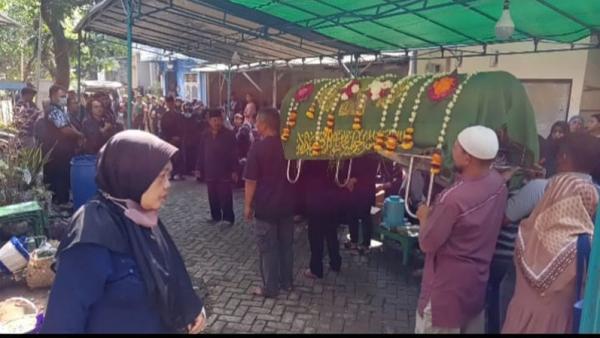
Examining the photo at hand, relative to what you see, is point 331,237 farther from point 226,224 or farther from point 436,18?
point 436,18

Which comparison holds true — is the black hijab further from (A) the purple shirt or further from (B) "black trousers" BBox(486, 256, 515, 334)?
(B) "black trousers" BBox(486, 256, 515, 334)

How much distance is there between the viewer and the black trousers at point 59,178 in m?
6.22

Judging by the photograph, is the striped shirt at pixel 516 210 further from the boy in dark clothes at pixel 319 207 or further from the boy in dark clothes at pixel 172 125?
the boy in dark clothes at pixel 172 125

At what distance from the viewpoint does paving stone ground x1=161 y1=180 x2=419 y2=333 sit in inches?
138

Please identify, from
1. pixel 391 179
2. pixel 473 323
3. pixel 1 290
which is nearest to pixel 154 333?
pixel 473 323

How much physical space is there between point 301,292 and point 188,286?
2374 mm

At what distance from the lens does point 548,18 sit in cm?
531

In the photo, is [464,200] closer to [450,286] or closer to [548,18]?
[450,286]

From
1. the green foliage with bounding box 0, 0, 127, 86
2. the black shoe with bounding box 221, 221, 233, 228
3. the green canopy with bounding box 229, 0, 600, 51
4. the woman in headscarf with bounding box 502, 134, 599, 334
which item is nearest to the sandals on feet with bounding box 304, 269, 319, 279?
the black shoe with bounding box 221, 221, 233, 228

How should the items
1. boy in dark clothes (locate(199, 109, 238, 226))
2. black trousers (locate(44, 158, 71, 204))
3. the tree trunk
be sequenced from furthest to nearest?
1. the tree trunk
2. black trousers (locate(44, 158, 71, 204))
3. boy in dark clothes (locate(199, 109, 238, 226))

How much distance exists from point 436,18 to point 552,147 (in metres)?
2.21

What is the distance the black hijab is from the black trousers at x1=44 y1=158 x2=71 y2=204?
209 inches

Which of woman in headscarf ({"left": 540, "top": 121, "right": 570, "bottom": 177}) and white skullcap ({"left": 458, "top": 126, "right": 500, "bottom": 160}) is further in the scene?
woman in headscarf ({"left": 540, "top": 121, "right": 570, "bottom": 177})

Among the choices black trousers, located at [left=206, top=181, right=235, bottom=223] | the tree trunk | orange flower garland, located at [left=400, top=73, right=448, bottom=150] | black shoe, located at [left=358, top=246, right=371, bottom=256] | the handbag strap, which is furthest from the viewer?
the tree trunk
